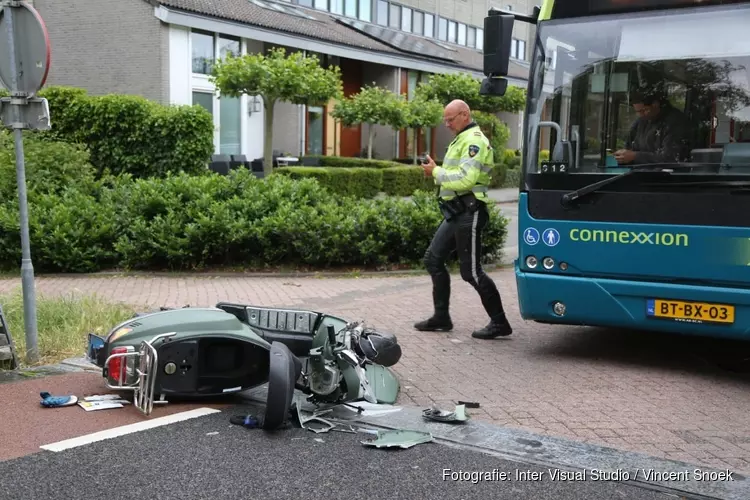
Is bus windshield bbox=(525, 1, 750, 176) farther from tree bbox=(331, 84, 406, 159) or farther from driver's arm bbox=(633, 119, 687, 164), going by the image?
tree bbox=(331, 84, 406, 159)

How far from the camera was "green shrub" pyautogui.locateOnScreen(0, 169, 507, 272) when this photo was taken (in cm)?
1046

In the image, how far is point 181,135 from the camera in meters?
17.8

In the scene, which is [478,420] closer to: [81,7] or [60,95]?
[60,95]

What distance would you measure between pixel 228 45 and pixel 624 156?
20849mm

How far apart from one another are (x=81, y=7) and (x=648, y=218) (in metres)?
22.8

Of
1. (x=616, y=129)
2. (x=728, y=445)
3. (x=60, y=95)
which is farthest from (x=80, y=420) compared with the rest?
(x=60, y=95)

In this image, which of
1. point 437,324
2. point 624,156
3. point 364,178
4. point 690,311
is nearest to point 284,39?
point 364,178

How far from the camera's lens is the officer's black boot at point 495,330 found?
7.17m

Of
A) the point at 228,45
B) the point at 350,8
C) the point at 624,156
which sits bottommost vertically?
the point at 624,156

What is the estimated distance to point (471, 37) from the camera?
47.0m

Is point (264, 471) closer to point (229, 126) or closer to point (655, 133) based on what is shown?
point (655, 133)

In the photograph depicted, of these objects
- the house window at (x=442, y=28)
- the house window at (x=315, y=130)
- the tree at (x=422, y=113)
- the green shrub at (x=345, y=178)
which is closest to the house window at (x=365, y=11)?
the house window at (x=442, y=28)

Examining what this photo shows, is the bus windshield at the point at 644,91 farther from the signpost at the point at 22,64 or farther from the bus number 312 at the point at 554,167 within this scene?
the signpost at the point at 22,64

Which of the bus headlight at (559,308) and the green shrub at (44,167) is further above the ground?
the green shrub at (44,167)
